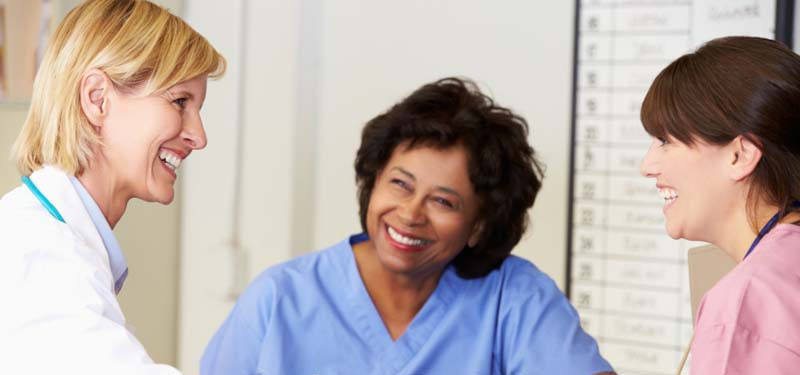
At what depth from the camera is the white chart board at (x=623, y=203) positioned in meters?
2.26

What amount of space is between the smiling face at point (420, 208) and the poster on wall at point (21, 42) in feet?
3.00

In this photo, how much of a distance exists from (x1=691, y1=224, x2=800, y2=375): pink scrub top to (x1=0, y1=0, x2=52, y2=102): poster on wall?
1621 mm

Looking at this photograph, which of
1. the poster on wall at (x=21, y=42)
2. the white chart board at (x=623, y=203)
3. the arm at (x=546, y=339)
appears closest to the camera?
the arm at (x=546, y=339)

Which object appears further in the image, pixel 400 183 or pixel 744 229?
pixel 400 183

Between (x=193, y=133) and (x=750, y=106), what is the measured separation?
813mm

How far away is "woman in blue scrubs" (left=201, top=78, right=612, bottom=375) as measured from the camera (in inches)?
70.7

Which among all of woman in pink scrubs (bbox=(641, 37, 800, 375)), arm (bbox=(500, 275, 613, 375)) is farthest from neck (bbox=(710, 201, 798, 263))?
arm (bbox=(500, 275, 613, 375))

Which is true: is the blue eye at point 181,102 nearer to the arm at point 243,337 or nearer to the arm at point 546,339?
the arm at point 243,337

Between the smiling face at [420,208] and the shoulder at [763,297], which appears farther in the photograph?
the smiling face at [420,208]

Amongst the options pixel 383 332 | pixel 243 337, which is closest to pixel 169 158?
pixel 243 337

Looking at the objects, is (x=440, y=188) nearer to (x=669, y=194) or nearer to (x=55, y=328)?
(x=669, y=194)

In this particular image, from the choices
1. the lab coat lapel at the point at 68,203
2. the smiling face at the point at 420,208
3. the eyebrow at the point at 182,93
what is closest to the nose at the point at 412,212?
the smiling face at the point at 420,208

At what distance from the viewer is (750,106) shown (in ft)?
4.30

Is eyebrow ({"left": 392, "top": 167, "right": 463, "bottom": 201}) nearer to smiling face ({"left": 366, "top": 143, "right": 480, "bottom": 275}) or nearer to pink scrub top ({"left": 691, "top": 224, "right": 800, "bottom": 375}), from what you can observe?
smiling face ({"left": 366, "top": 143, "right": 480, "bottom": 275})
